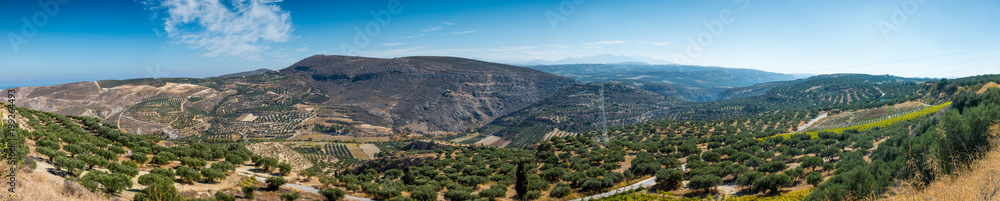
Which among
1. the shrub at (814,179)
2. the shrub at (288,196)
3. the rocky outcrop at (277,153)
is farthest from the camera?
the rocky outcrop at (277,153)

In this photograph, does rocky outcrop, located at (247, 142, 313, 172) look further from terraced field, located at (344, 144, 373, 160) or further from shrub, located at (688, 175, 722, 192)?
shrub, located at (688, 175, 722, 192)

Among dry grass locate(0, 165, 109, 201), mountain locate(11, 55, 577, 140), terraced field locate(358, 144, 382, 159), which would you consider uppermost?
dry grass locate(0, 165, 109, 201)

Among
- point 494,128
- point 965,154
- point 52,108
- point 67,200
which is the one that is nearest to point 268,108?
point 52,108

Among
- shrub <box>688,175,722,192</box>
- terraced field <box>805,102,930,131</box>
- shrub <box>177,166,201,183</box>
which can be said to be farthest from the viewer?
terraced field <box>805,102,930,131</box>

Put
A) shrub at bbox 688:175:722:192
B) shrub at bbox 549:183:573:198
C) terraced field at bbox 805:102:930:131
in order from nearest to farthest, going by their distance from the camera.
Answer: shrub at bbox 688:175:722:192
shrub at bbox 549:183:573:198
terraced field at bbox 805:102:930:131

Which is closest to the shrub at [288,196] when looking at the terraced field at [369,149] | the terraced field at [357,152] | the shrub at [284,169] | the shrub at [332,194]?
the shrub at [332,194]

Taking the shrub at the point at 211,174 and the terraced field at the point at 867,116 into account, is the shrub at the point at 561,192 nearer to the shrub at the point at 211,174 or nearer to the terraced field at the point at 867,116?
the shrub at the point at 211,174

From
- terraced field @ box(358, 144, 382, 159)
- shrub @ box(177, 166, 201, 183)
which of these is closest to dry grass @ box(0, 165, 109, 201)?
shrub @ box(177, 166, 201, 183)

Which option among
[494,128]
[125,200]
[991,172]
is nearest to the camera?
[991,172]

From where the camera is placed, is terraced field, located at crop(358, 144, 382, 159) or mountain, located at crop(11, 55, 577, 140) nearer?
terraced field, located at crop(358, 144, 382, 159)

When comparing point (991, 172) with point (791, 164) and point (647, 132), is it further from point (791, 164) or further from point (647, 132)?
point (647, 132)

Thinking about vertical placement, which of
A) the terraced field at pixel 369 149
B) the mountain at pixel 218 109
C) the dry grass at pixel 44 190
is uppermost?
the dry grass at pixel 44 190
